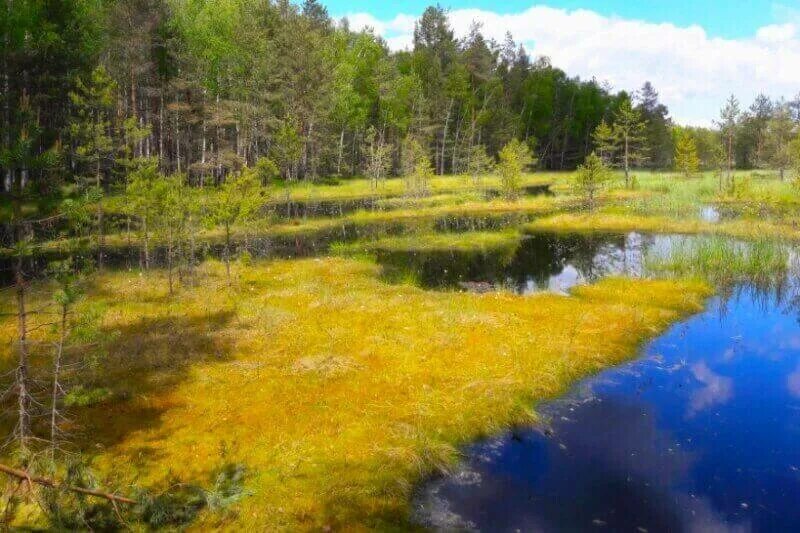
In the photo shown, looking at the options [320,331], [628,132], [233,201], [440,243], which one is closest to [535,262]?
[440,243]

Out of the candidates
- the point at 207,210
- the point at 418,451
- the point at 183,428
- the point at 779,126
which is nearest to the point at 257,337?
the point at 183,428

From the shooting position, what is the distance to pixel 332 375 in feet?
51.0

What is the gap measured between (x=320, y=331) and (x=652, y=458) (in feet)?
37.1

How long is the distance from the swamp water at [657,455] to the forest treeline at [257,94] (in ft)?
35.5

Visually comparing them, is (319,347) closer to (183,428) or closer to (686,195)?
(183,428)

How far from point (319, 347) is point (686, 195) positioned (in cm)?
5247

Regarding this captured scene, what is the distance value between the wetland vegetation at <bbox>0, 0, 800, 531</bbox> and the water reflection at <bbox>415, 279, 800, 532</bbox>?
0.29 ft

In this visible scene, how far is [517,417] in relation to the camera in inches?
545

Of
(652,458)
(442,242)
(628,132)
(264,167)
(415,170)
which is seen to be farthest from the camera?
(628,132)

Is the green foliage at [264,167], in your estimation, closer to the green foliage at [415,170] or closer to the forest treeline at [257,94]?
the forest treeline at [257,94]

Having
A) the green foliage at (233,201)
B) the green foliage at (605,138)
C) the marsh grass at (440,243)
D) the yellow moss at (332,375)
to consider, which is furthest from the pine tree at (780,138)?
the green foliage at (233,201)

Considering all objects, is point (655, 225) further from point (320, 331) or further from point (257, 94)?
point (257, 94)

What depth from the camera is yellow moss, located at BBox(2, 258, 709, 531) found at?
10984mm

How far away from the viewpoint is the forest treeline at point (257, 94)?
120ft
